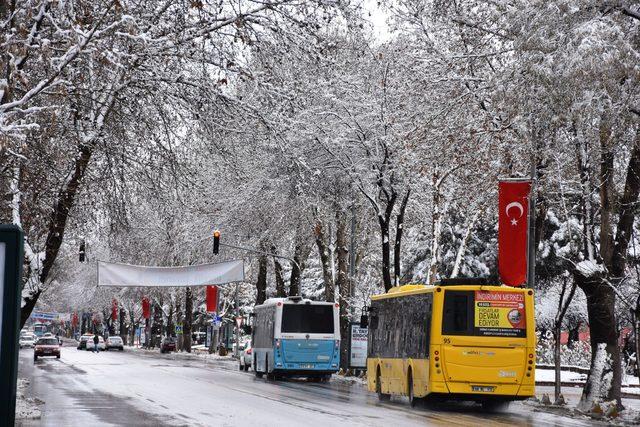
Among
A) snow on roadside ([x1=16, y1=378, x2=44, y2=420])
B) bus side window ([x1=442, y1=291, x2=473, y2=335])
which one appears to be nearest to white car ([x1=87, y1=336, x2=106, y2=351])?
snow on roadside ([x1=16, y1=378, x2=44, y2=420])

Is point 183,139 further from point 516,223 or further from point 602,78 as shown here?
point 516,223

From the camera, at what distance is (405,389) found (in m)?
29.3

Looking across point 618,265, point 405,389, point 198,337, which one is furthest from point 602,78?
point 198,337

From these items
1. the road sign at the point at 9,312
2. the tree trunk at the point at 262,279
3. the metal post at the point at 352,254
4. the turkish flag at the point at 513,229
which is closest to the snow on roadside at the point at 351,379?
the metal post at the point at 352,254

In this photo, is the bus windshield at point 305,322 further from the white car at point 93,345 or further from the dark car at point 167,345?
the white car at point 93,345

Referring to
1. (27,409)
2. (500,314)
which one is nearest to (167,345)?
(500,314)

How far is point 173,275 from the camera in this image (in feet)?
179

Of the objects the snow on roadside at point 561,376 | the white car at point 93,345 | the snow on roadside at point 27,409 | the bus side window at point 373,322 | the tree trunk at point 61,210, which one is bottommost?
the snow on roadside at point 27,409

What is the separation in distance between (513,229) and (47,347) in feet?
177

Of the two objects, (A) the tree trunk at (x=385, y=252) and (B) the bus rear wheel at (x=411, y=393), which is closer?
(B) the bus rear wheel at (x=411, y=393)

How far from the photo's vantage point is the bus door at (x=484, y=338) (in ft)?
87.1

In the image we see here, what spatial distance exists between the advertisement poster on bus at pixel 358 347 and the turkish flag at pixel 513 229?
17.0m

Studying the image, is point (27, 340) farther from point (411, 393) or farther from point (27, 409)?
point (27, 409)

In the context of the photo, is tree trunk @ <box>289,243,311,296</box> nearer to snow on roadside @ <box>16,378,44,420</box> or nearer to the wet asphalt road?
the wet asphalt road
